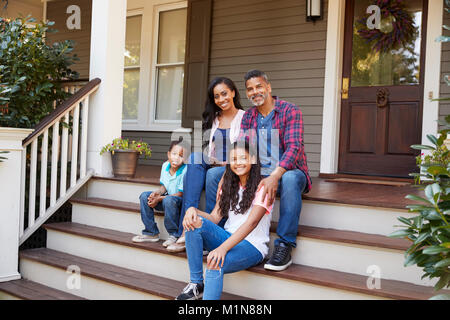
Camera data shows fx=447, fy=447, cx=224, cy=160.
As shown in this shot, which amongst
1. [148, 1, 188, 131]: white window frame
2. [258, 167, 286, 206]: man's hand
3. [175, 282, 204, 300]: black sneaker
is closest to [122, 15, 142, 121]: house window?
[148, 1, 188, 131]: white window frame

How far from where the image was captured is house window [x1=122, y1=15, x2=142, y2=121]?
21.0 feet

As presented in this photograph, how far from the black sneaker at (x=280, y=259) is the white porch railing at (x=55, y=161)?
195 cm

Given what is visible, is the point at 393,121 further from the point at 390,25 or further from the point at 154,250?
the point at 154,250

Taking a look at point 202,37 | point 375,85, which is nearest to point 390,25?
point 375,85

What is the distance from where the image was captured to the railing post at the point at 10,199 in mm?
3055

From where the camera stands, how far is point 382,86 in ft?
14.4

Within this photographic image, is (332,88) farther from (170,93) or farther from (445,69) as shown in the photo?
(170,93)

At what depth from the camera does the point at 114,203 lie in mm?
3518

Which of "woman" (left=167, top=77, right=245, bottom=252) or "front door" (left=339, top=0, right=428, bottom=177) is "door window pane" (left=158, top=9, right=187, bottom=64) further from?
"woman" (left=167, top=77, right=245, bottom=252)

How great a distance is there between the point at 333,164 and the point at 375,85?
89 centimetres

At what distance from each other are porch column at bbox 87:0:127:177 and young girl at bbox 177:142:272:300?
1.72 meters

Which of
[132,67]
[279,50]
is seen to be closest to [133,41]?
[132,67]

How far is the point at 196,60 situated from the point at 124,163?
2260 mm

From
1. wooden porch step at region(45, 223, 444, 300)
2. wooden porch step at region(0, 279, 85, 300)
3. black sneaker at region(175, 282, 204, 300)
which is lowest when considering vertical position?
wooden porch step at region(0, 279, 85, 300)
